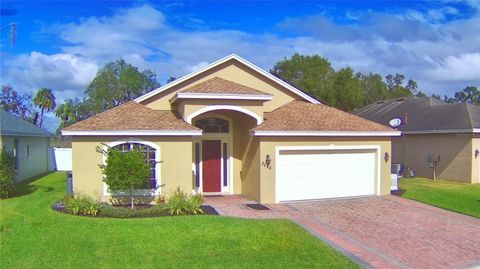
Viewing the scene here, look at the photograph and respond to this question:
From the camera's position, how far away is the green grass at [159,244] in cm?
1023

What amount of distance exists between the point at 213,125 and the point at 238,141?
4.22ft

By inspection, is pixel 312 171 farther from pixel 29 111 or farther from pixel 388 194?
pixel 29 111

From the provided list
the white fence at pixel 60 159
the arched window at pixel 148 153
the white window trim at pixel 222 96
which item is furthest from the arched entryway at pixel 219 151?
the white fence at pixel 60 159

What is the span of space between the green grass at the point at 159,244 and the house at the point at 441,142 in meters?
15.8

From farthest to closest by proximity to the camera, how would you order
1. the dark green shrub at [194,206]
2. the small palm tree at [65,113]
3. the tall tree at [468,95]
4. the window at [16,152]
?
the tall tree at [468,95]
the small palm tree at [65,113]
the window at [16,152]
the dark green shrub at [194,206]

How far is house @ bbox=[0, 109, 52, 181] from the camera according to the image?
73.8 ft

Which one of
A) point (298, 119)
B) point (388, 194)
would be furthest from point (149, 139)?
point (388, 194)

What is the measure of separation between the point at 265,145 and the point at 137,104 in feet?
18.8

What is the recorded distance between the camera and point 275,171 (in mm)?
17484

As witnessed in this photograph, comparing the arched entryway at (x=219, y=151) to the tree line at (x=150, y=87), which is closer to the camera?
the arched entryway at (x=219, y=151)

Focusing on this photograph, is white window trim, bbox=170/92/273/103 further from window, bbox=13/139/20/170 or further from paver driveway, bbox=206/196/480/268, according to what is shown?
window, bbox=13/139/20/170

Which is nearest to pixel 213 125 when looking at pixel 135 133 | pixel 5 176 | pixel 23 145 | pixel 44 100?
pixel 135 133

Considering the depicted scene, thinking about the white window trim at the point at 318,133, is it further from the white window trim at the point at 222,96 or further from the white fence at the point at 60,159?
the white fence at the point at 60,159

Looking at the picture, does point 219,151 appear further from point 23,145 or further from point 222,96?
point 23,145
